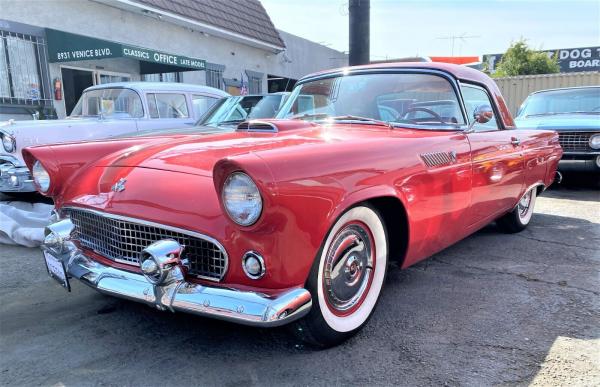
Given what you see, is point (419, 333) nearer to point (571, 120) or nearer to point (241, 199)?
point (241, 199)

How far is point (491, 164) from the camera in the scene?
130 inches

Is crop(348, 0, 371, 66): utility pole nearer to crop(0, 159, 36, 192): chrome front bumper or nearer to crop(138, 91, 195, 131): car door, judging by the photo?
crop(138, 91, 195, 131): car door

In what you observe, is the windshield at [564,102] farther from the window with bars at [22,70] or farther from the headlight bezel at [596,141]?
the window with bars at [22,70]

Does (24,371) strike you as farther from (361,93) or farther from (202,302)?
(361,93)

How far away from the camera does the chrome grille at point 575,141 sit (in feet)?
21.3

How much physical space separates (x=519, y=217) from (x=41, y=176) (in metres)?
4.01

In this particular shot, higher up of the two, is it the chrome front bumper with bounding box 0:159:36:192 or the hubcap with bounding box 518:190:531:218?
the chrome front bumper with bounding box 0:159:36:192

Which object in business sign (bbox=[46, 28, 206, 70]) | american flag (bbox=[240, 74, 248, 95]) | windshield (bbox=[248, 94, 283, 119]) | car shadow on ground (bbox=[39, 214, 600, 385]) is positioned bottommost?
car shadow on ground (bbox=[39, 214, 600, 385])

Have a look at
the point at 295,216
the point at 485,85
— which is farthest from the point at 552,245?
the point at 295,216

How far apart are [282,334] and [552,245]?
9.32 ft

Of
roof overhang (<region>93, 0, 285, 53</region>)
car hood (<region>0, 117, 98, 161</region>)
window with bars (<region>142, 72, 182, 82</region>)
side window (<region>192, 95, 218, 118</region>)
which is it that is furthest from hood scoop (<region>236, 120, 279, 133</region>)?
window with bars (<region>142, 72, 182, 82</region>)

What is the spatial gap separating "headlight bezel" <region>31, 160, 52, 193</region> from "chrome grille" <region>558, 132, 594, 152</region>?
6556 millimetres

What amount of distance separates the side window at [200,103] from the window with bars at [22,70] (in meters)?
3.43

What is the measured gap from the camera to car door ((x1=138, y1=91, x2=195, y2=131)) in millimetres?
6258
